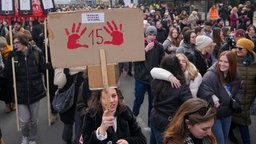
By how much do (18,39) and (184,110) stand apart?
3.08 meters

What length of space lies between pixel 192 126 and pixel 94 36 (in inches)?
39.0

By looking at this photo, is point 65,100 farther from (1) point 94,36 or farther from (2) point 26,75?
(1) point 94,36

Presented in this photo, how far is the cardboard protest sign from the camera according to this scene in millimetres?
2570

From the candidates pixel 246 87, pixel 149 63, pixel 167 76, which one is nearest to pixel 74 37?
pixel 167 76

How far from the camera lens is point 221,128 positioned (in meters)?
4.25

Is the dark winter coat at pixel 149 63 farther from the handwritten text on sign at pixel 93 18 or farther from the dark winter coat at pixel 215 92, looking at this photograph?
the handwritten text on sign at pixel 93 18

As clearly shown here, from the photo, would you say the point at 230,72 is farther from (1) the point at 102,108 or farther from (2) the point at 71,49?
(2) the point at 71,49

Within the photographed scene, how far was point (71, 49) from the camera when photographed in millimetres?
2609

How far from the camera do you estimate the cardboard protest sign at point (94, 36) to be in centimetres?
257

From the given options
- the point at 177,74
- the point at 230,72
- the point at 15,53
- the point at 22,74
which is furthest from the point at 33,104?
the point at 230,72

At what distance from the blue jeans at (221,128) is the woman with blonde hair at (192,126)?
1.44 m

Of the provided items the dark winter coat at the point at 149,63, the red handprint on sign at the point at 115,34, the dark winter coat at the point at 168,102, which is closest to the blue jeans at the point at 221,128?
the dark winter coat at the point at 168,102

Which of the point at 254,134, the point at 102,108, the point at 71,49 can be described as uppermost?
the point at 71,49

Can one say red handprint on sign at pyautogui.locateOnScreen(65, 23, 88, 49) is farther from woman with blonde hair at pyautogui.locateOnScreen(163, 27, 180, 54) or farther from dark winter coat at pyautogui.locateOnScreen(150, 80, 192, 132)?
woman with blonde hair at pyautogui.locateOnScreen(163, 27, 180, 54)
